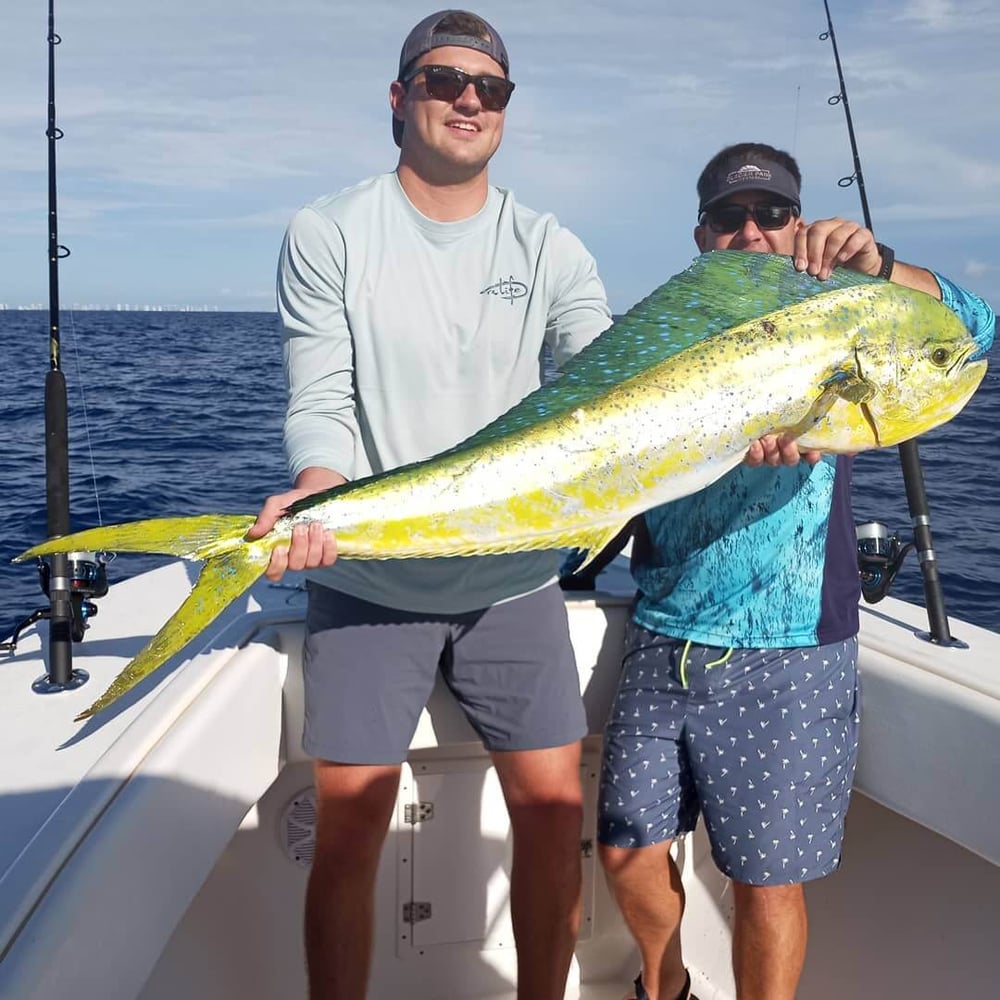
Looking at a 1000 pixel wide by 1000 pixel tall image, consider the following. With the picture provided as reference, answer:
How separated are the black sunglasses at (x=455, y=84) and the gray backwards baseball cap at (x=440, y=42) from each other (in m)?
0.06

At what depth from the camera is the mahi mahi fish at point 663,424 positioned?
1.81 metres

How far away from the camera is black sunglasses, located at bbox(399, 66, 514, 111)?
2131 mm

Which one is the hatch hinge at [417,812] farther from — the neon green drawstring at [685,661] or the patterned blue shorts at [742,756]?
the neon green drawstring at [685,661]

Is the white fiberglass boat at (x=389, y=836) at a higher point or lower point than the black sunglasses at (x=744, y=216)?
lower

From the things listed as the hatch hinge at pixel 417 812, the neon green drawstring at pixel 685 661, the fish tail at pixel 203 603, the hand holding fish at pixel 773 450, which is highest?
the hand holding fish at pixel 773 450

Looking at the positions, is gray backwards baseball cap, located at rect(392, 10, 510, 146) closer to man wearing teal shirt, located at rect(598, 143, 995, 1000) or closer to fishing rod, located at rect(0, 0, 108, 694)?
man wearing teal shirt, located at rect(598, 143, 995, 1000)

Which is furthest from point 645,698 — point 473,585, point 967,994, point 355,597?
point 967,994

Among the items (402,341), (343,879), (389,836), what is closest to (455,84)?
(402,341)

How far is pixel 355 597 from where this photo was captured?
2.19 metres

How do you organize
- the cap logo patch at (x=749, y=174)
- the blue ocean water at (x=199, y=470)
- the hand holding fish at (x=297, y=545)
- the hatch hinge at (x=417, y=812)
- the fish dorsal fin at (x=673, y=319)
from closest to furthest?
1. the hand holding fish at (x=297, y=545)
2. the fish dorsal fin at (x=673, y=319)
3. the cap logo patch at (x=749, y=174)
4. the hatch hinge at (x=417, y=812)
5. the blue ocean water at (x=199, y=470)

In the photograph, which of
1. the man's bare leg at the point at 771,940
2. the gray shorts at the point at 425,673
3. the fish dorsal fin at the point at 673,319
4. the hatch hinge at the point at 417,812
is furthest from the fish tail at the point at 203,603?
the man's bare leg at the point at 771,940

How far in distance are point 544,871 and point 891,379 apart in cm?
135

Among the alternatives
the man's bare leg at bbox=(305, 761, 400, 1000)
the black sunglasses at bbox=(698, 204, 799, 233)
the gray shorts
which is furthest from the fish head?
the man's bare leg at bbox=(305, 761, 400, 1000)

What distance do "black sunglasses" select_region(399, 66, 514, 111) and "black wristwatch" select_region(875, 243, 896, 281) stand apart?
946 millimetres
